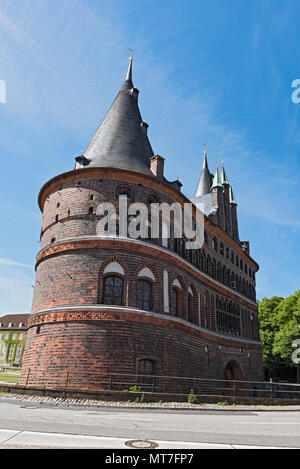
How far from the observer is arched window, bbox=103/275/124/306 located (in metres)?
18.2

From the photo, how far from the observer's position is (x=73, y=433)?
679 cm

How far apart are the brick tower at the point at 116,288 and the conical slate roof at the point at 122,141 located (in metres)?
0.07

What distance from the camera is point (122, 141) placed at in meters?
22.9

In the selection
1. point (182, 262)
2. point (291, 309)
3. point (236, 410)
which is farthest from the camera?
point (291, 309)

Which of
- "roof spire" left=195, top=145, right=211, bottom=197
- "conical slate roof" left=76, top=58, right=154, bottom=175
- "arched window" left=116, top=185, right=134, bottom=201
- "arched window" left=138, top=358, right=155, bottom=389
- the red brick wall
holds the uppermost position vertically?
"roof spire" left=195, top=145, right=211, bottom=197

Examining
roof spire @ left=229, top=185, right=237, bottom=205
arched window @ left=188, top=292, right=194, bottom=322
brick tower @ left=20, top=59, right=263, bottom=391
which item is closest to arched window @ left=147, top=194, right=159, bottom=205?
brick tower @ left=20, top=59, right=263, bottom=391

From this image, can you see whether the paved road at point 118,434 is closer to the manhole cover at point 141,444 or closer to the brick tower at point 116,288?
the manhole cover at point 141,444

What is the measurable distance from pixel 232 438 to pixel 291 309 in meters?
41.7

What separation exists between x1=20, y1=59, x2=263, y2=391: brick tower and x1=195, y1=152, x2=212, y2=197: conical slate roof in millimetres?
12538

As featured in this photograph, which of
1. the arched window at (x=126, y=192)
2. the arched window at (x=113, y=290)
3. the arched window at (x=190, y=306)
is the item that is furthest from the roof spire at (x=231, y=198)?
the arched window at (x=113, y=290)

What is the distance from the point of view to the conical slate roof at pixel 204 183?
3816cm

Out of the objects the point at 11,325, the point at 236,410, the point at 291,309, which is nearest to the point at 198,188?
the point at 291,309

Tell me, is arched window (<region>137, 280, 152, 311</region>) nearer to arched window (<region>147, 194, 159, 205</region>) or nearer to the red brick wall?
the red brick wall

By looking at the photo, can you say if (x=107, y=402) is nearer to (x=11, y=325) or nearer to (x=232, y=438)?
(x=232, y=438)
